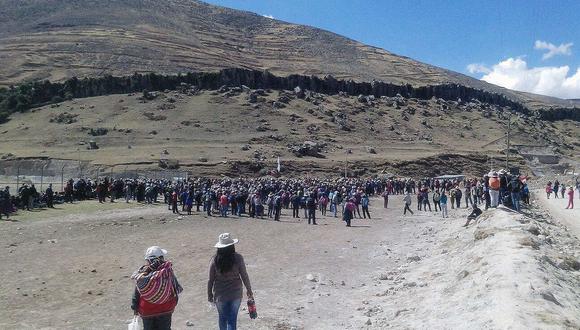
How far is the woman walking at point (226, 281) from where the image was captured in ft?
22.4

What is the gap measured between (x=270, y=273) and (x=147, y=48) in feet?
410

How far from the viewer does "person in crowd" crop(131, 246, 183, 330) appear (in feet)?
19.8

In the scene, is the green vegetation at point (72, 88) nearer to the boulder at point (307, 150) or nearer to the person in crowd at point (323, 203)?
the boulder at point (307, 150)

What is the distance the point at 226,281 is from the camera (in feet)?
22.4

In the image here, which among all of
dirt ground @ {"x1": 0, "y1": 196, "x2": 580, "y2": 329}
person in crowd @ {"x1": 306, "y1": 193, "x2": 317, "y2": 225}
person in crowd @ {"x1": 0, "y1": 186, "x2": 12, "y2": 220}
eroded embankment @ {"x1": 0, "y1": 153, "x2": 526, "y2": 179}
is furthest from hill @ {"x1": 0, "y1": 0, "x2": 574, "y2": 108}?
dirt ground @ {"x1": 0, "y1": 196, "x2": 580, "y2": 329}

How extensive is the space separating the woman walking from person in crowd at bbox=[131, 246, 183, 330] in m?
0.79

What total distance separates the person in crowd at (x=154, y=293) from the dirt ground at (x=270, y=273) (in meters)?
3.40

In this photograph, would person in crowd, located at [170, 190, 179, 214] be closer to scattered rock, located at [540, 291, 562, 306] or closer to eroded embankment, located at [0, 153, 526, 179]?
eroded embankment, located at [0, 153, 526, 179]

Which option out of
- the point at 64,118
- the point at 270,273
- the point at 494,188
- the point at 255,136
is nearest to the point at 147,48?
the point at 64,118

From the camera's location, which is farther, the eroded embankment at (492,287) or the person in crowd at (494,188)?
the person in crowd at (494,188)

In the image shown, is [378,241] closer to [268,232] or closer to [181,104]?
[268,232]

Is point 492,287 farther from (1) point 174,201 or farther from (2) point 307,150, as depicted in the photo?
(2) point 307,150

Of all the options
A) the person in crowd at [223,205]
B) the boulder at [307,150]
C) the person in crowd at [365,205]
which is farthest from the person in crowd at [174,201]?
the boulder at [307,150]

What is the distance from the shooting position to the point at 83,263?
14.8 m
